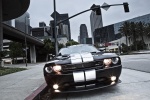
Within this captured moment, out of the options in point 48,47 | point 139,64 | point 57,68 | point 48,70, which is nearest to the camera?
point 57,68

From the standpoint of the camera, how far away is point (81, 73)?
18.4 ft

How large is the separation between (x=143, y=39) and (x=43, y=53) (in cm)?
4621

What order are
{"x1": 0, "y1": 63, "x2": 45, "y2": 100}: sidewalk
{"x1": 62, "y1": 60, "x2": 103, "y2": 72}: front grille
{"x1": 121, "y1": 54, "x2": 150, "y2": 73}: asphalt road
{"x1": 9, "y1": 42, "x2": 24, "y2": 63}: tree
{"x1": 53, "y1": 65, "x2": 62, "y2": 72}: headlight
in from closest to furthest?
{"x1": 62, "y1": 60, "x2": 103, "y2": 72}: front grille < {"x1": 53, "y1": 65, "x2": 62, "y2": 72}: headlight < {"x1": 0, "y1": 63, "x2": 45, "y2": 100}: sidewalk < {"x1": 121, "y1": 54, "x2": 150, "y2": 73}: asphalt road < {"x1": 9, "y1": 42, "x2": 24, "y2": 63}: tree

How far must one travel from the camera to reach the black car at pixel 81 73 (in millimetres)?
5594

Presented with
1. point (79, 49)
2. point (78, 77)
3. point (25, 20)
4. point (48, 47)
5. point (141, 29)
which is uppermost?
point (141, 29)

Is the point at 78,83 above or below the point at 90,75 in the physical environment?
below

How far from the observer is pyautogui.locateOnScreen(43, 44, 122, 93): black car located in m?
5.59

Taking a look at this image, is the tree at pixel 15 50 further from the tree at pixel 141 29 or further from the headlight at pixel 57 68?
the headlight at pixel 57 68

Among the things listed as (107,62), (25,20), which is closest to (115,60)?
(107,62)

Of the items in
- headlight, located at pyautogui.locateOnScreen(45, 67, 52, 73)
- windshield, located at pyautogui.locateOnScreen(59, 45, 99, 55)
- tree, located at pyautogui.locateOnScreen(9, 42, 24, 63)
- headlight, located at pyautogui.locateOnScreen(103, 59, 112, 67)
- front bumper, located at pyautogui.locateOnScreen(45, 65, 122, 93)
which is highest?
tree, located at pyautogui.locateOnScreen(9, 42, 24, 63)

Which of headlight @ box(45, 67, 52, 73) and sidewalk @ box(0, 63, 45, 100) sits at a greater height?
headlight @ box(45, 67, 52, 73)

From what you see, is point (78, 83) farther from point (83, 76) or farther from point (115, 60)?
point (115, 60)

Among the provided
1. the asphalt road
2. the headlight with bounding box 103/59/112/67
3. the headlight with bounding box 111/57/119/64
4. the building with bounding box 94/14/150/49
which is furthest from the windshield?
the building with bounding box 94/14/150/49

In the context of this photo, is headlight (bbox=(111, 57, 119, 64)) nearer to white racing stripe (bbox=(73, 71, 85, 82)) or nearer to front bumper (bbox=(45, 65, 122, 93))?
front bumper (bbox=(45, 65, 122, 93))
